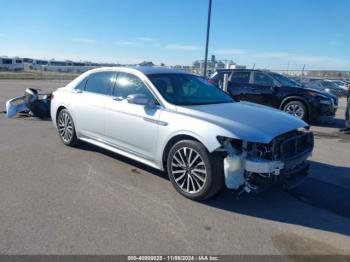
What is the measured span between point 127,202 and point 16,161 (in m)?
2.70

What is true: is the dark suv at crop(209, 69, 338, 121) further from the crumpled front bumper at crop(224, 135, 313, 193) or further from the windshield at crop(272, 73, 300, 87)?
the crumpled front bumper at crop(224, 135, 313, 193)

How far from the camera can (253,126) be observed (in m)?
4.14

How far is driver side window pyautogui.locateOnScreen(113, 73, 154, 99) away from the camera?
Result: 5.18 meters

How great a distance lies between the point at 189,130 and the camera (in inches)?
169

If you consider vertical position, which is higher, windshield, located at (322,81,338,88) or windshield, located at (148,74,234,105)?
windshield, located at (148,74,234,105)

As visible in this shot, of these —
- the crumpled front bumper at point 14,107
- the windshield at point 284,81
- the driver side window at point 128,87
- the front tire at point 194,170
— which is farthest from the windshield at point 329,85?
the front tire at point 194,170

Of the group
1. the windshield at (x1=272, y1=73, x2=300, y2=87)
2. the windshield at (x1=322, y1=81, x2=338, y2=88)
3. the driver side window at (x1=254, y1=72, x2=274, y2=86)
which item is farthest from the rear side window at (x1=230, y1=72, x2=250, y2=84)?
the windshield at (x1=322, y1=81, x2=338, y2=88)

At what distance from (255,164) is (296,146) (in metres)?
0.91

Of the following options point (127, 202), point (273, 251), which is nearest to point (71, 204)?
point (127, 202)

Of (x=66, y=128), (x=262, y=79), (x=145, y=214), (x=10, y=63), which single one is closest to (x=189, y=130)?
(x=145, y=214)

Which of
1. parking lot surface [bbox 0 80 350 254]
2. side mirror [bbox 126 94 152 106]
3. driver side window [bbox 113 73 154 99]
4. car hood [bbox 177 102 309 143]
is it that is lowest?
parking lot surface [bbox 0 80 350 254]

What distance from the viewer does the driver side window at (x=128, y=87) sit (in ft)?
17.0

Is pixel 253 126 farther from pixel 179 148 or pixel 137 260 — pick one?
pixel 137 260

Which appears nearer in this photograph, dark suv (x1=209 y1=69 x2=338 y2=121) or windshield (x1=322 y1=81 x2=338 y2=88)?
dark suv (x1=209 y1=69 x2=338 y2=121)
